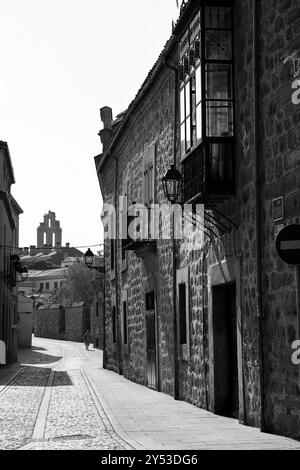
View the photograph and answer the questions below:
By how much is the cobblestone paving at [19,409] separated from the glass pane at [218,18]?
6522mm

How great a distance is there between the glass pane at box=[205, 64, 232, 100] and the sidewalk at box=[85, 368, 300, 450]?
4.85m

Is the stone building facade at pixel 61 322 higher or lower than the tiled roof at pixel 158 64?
lower

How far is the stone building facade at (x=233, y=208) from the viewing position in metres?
9.26

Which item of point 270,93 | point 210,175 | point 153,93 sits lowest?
point 210,175

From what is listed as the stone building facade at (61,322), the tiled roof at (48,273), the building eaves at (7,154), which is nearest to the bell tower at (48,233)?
the tiled roof at (48,273)

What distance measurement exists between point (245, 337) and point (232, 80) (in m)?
3.80

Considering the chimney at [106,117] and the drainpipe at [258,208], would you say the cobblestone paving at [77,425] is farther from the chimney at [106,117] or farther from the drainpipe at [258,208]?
the chimney at [106,117]

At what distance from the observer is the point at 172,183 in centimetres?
1326

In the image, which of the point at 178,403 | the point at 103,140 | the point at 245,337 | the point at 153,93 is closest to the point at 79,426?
the point at 245,337

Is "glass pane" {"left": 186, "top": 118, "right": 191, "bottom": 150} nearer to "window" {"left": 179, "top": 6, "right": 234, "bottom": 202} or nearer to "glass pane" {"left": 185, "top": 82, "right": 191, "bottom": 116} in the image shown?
"glass pane" {"left": 185, "top": 82, "right": 191, "bottom": 116}

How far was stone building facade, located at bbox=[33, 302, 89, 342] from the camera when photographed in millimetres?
60812

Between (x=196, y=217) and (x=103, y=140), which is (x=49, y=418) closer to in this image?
(x=196, y=217)

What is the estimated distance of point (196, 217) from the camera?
1333 cm

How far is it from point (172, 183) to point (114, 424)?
179 inches
